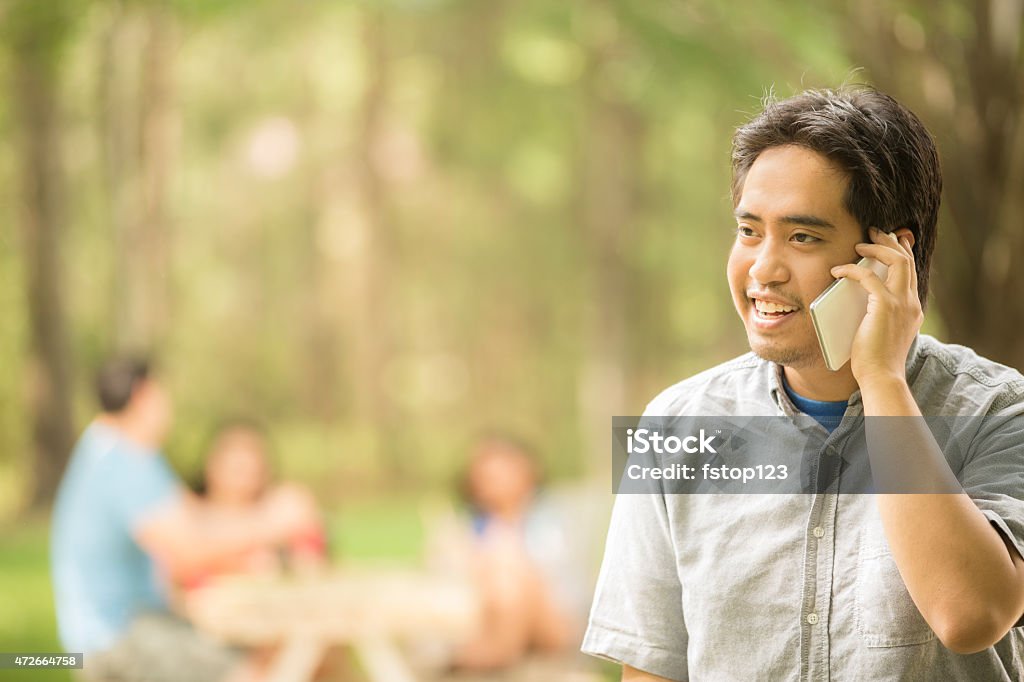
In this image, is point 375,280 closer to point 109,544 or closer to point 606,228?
point 606,228

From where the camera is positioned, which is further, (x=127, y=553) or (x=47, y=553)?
(x=47, y=553)

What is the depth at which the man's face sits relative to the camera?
119 cm

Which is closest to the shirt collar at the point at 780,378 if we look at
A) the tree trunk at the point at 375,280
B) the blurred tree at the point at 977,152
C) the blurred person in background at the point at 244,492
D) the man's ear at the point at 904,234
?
the man's ear at the point at 904,234

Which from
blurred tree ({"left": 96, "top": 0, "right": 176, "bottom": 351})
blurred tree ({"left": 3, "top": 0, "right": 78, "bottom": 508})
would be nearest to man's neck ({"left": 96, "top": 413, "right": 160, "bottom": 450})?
blurred tree ({"left": 96, "top": 0, "right": 176, "bottom": 351})

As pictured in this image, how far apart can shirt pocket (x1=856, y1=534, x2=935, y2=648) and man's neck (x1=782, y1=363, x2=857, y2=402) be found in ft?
0.58

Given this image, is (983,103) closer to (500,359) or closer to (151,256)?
(151,256)

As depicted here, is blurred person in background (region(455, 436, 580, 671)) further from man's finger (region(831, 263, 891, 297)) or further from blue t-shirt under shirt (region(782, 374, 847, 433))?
man's finger (region(831, 263, 891, 297))

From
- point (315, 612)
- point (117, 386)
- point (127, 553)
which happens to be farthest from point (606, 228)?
point (127, 553)

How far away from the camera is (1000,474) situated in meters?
1.12

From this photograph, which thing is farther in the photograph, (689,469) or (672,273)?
(672,273)

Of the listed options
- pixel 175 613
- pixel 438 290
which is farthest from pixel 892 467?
pixel 438 290

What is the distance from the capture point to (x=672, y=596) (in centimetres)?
124

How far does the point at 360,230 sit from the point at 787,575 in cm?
928

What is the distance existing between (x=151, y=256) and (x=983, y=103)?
4.97m
